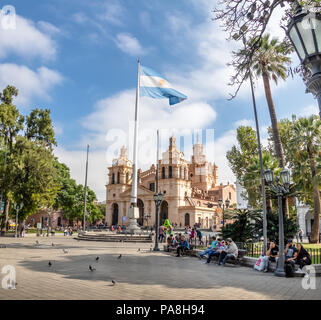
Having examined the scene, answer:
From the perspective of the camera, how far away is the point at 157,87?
76.2 ft

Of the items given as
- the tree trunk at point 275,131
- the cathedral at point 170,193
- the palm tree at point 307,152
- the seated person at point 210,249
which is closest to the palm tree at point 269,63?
the tree trunk at point 275,131

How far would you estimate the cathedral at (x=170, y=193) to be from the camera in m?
63.6

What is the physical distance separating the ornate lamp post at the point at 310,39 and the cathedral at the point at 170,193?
180 ft

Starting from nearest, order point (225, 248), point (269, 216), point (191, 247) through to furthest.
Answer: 1. point (225, 248)
2. point (191, 247)
3. point (269, 216)

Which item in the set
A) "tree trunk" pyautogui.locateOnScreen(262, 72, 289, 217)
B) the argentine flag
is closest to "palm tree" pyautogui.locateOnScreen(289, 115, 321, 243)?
"tree trunk" pyautogui.locateOnScreen(262, 72, 289, 217)

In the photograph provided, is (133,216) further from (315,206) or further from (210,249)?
(315,206)

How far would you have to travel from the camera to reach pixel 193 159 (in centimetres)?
9038

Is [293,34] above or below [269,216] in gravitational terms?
above

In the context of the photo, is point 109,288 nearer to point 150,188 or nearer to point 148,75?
point 148,75

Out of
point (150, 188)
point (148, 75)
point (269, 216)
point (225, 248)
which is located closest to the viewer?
point (225, 248)

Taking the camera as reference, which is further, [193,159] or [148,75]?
[193,159]

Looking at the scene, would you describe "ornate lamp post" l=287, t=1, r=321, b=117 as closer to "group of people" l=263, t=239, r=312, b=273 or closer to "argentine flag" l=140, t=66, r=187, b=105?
"group of people" l=263, t=239, r=312, b=273

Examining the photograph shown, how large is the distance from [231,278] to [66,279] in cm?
466
